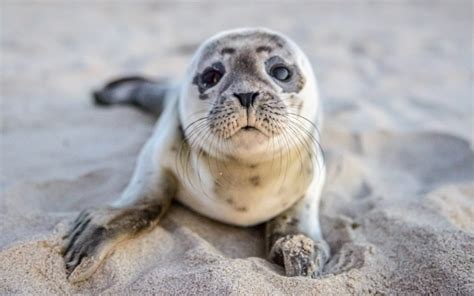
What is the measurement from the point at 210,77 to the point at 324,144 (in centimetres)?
106

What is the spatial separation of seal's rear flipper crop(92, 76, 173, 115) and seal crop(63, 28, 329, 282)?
45.8 inches

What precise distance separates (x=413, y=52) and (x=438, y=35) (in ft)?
2.28

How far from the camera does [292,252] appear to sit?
2010mm

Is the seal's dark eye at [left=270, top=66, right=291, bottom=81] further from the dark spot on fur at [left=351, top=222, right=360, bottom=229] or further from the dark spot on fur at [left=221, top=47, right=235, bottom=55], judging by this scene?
the dark spot on fur at [left=351, top=222, right=360, bottom=229]

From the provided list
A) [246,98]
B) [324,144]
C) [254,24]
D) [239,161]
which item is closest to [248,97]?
[246,98]

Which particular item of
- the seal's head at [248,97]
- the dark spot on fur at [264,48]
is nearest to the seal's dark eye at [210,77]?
the seal's head at [248,97]

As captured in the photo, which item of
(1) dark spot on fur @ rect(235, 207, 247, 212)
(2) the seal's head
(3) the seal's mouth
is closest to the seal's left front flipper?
(1) dark spot on fur @ rect(235, 207, 247, 212)

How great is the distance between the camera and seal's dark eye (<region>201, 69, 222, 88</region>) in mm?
2215

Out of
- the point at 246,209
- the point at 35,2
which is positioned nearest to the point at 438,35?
the point at 246,209

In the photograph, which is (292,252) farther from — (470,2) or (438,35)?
(470,2)

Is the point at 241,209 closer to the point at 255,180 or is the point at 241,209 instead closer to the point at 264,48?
the point at 255,180

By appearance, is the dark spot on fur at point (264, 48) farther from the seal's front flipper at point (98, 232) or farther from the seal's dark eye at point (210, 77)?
→ the seal's front flipper at point (98, 232)

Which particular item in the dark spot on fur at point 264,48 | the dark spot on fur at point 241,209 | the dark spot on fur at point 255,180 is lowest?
the dark spot on fur at point 241,209

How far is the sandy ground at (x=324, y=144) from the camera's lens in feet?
6.07
